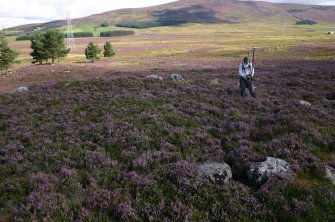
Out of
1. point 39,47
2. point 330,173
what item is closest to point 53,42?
point 39,47

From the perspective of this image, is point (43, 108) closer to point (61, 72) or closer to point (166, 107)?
point (166, 107)

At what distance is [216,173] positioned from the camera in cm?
893

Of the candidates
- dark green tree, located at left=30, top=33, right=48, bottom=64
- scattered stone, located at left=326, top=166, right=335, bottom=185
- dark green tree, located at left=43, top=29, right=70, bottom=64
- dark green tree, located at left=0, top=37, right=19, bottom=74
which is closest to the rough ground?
scattered stone, located at left=326, top=166, right=335, bottom=185

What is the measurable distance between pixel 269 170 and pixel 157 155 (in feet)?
12.8

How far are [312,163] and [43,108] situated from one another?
50.7 ft

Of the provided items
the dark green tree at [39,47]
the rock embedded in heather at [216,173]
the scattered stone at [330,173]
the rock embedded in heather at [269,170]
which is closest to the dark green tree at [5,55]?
the dark green tree at [39,47]

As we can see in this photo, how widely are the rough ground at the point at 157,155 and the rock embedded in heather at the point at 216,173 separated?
266 millimetres

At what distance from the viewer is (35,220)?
6.84 m

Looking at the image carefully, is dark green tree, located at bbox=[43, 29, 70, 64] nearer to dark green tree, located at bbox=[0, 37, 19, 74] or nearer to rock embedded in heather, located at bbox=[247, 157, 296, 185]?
dark green tree, located at bbox=[0, 37, 19, 74]

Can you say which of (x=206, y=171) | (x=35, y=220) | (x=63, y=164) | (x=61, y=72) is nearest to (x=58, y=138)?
(x=63, y=164)

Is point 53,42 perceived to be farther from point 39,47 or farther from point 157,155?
point 157,155

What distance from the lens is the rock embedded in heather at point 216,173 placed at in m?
8.69

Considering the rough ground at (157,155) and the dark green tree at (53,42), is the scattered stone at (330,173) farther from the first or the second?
the dark green tree at (53,42)

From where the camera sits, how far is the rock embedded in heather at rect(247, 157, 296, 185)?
28.2 ft
